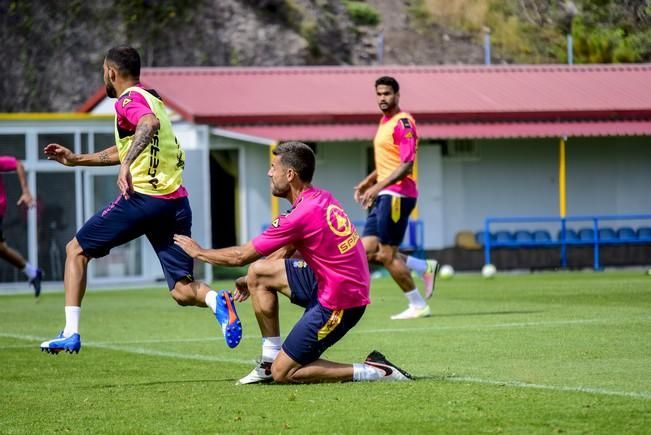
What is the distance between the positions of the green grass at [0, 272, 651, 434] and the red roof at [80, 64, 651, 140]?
15.2 meters

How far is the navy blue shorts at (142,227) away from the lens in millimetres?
9930

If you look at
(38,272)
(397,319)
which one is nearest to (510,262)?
(38,272)

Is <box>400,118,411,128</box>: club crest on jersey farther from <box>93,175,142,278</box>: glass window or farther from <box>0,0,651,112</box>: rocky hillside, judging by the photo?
<box>0,0,651,112</box>: rocky hillside

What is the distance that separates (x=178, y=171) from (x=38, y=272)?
34.1 feet

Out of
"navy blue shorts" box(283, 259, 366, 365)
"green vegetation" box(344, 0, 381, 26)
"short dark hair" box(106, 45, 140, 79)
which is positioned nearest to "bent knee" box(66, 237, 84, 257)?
"short dark hair" box(106, 45, 140, 79)

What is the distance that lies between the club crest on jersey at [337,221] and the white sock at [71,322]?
2.02 meters

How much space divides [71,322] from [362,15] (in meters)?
53.9

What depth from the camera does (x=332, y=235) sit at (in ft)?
29.4

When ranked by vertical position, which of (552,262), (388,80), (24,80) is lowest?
(552,262)

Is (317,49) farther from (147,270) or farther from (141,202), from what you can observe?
(141,202)

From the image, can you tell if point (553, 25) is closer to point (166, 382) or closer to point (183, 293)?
point (183, 293)

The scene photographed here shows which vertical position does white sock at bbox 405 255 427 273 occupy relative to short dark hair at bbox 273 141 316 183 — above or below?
below

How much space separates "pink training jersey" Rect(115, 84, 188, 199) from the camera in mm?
9844

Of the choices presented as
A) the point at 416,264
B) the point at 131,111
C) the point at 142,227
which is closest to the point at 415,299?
the point at 416,264
